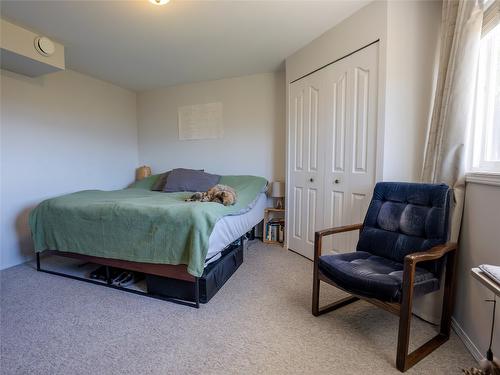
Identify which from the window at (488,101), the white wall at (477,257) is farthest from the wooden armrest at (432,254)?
the window at (488,101)

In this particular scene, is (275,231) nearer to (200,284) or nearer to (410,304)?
(200,284)

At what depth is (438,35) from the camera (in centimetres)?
180

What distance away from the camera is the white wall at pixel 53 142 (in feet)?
8.41

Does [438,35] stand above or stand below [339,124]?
above

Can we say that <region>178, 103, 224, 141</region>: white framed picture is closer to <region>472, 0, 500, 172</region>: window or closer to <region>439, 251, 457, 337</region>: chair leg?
<region>472, 0, 500, 172</region>: window

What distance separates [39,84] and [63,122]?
451mm

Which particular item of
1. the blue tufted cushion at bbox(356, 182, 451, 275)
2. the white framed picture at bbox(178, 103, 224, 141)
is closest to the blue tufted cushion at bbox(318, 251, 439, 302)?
the blue tufted cushion at bbox(356, 182, 451, 275)

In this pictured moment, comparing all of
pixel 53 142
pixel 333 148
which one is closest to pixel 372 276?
pixel 333 148

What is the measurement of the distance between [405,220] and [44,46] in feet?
11.0

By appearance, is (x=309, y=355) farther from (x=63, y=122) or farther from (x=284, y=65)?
(x=63, y=122)

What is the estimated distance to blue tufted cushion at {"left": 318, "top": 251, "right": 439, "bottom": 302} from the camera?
1258 mm

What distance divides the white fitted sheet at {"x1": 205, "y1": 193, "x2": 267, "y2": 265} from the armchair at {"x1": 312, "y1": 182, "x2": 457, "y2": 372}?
742 mm

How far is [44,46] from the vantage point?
226 cm

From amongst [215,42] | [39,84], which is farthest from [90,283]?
[215,42]
